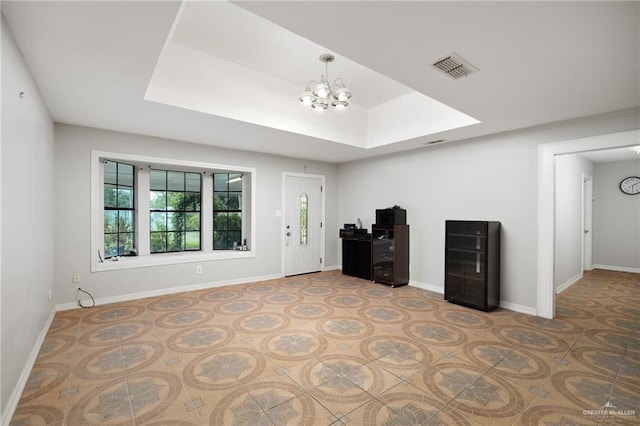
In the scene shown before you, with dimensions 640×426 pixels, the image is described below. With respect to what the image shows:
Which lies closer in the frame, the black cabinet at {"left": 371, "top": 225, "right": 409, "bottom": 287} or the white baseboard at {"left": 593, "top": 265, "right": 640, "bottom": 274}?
the black cabinet at {"left": 371, "top": 225, "right": 409, "bottom": 287}

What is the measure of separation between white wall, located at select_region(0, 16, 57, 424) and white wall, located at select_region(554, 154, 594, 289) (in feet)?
22.4

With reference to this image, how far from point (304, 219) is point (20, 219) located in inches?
181

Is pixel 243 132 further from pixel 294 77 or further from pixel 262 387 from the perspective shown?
pixel 262 387

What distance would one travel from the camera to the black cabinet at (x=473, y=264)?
4016mm

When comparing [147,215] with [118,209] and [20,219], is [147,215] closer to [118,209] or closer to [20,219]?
[118,209]

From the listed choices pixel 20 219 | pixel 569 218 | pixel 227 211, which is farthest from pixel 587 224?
pixel 20 219

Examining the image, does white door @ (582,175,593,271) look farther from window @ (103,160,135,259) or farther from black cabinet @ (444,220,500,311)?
window @ (103,160,135,259)

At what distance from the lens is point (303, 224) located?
639 centimetres

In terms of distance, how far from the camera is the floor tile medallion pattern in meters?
2.00

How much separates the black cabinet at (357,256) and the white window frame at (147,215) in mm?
1955

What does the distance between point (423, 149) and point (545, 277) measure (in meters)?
2.66

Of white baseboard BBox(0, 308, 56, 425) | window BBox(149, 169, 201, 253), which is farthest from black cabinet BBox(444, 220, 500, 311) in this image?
white baseboard BBox(0, 308, 56, 425)

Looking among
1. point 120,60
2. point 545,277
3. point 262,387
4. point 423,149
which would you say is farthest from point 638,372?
point 120,60

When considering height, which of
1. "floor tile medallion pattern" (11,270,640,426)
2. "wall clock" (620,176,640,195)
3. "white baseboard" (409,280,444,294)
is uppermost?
"wall clock" (620,176,640,195)
